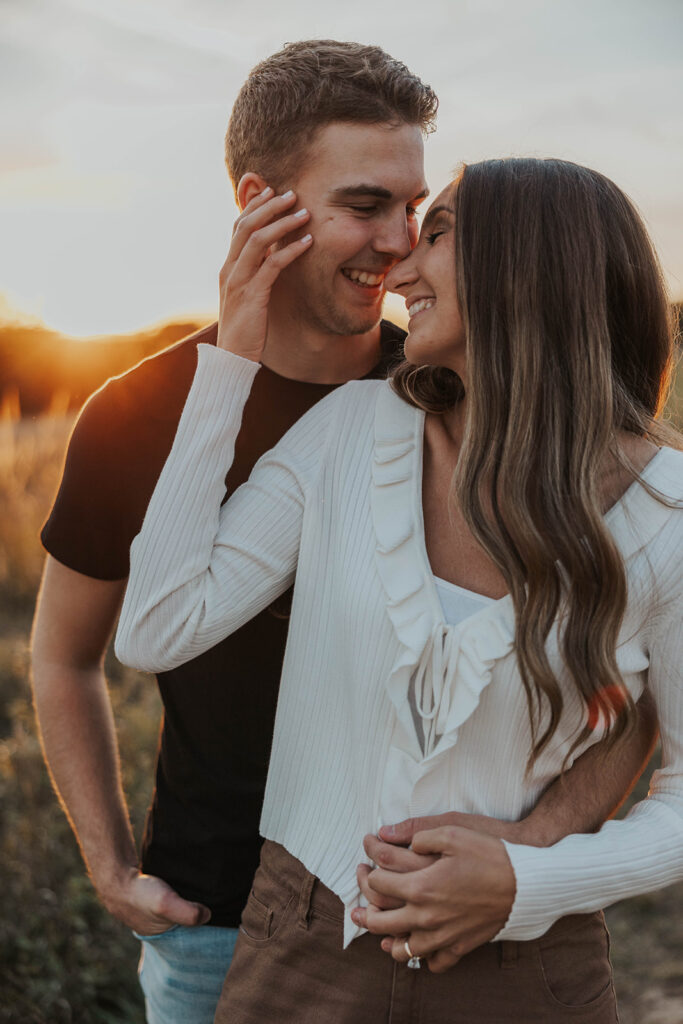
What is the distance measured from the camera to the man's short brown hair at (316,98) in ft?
7.19

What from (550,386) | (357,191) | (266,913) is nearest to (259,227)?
(357,191)

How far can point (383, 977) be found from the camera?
1601mm

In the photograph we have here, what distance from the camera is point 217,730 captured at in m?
2.14

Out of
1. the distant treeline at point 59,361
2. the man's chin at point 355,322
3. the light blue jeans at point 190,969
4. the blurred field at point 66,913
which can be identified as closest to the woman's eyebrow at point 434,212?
the man's chin at point 355,322

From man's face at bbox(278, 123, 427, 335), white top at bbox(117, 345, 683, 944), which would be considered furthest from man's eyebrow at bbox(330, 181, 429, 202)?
white top at bbox(117, 345, 683, 944)

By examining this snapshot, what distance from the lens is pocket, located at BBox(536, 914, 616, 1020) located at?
161 centimetres

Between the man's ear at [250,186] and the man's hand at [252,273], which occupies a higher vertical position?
the man's ear at [250,186]

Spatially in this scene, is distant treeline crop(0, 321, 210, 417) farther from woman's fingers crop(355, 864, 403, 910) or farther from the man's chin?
woman's fingers crop(355, 864, 403, 910)

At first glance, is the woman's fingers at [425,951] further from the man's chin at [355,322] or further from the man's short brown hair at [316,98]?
the man's short brown hair at [316,98]

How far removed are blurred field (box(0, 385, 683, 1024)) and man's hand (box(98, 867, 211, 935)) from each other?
0.77 metres

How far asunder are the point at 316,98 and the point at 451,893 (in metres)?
1.79

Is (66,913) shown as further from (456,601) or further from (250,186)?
(250,186)

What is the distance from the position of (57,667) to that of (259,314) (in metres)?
1.03

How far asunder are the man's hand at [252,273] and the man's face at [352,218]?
0.35 feet
